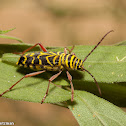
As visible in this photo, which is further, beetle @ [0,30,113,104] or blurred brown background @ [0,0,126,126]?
blurred brown background @ [0,0,126,126]

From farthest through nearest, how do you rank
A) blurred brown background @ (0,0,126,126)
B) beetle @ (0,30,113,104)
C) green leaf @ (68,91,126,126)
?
blurred brown background @ (0,0,126,126) → beetle @ (0,30,113,104) → green leaf @ (68,91,126,126)

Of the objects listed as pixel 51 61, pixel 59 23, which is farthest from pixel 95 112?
pixel 59 23

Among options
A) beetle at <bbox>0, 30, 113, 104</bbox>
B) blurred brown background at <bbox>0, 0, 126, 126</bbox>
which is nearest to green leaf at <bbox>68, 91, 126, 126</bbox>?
beetle at <bbox>0, 30, 113, 104</bbox>

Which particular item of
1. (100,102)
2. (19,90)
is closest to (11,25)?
(19,90)

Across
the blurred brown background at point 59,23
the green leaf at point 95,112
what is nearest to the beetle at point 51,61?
the green leaf at point 95,112

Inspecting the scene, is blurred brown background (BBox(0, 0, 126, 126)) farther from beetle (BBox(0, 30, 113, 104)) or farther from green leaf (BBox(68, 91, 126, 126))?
green leaf (BBox(68, 91, 126, 126))

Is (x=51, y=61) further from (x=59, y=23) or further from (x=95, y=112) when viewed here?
(x=59, y=23)
